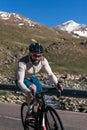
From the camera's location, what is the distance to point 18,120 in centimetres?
1296

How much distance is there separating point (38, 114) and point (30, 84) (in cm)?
57

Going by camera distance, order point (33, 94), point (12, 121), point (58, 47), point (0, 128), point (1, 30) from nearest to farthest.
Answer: point (33, 94) < point (0, 128) < point (12, 121) < point (58, 47) < point (1, 30)

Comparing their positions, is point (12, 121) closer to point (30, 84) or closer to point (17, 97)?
point (30, 84)

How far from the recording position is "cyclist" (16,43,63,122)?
9.25 meters

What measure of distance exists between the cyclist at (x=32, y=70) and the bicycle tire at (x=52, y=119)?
0.39m

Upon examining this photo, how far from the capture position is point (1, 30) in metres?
186

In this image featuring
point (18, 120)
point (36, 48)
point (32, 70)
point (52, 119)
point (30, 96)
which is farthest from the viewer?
point (18, 120)

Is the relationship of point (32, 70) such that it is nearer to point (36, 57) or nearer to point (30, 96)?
point (36, 57)

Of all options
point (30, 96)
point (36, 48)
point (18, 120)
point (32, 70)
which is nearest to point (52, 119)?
point (30, 96)

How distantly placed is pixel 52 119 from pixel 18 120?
4.11 metres

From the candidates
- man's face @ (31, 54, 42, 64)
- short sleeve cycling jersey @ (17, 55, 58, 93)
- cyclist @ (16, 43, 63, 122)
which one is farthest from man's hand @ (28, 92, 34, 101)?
man's face @ (31, 54, 42, 64)

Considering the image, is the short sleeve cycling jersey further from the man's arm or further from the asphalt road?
the asphalt road

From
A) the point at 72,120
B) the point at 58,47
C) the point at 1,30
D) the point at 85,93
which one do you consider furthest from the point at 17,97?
the point at 1,30

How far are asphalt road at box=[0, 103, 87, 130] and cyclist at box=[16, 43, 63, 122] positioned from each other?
239cm
